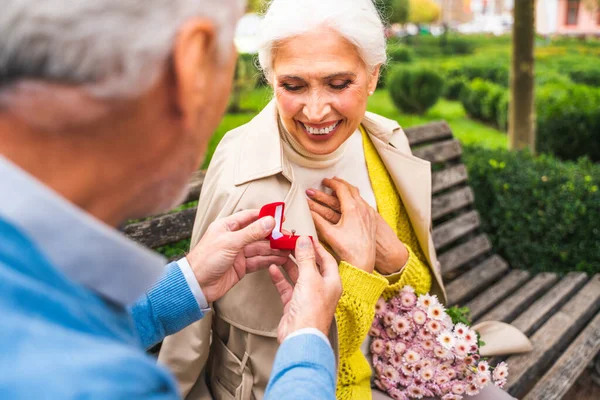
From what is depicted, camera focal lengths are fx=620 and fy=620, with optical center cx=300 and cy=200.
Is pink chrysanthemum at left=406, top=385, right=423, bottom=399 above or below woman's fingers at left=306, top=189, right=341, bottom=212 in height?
below

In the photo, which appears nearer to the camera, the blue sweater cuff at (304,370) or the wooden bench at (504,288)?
the blue sweater cuff at (304,370)

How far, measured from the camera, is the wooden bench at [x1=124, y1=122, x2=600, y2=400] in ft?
9.79

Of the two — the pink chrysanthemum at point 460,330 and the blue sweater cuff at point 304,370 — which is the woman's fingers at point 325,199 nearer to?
the pink chrysanthemum at point 460,330

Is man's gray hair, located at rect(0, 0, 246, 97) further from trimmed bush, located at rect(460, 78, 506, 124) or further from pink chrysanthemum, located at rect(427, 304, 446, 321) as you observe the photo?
trimmed bush, located at rect(460, 78, 506, 124)

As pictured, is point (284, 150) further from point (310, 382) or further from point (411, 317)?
point (310, 382)

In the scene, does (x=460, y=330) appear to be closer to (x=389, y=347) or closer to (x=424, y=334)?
(x=424, y=334)

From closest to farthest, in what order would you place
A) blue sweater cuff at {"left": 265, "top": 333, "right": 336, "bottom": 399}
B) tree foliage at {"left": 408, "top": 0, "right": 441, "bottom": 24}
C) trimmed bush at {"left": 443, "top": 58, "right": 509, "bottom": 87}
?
blue sweater cuff at {"left": 265, "top": 333, "right": 336, "bottom": 399} → trimmed bush at {"left": 443, "top": 58, "right": 509, "bottom": 87} → tree foliage at {"left": 408, "top": 0, "right": 441, "bottom": 24}

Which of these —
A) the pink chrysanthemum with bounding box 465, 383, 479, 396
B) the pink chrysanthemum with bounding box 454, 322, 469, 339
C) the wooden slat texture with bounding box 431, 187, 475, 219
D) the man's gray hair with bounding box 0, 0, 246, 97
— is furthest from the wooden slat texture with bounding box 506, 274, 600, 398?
the man's gray hair with bounding box 0, 0, 246, 97

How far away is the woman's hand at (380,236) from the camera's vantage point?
234 centimetres

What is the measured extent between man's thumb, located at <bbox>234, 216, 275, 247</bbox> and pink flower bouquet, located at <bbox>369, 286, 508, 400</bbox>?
0.77m

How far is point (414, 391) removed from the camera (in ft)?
7.67

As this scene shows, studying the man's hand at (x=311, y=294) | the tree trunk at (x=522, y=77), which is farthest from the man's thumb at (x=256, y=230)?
the tree trunk at (x=522, y=77)

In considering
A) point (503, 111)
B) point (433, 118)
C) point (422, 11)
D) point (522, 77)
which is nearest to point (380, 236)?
point (522, 77)

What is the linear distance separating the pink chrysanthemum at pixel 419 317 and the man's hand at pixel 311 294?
0.64m
